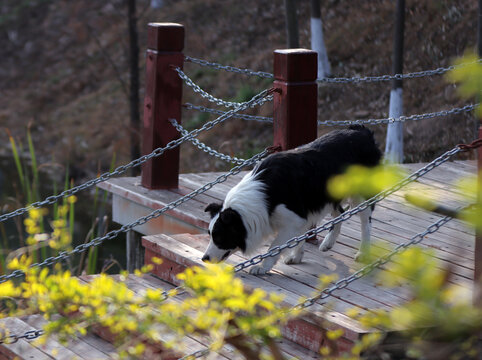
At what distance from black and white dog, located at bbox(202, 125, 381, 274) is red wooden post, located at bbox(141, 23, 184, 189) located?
5.34 feet

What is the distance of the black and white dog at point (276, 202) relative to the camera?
4086mm

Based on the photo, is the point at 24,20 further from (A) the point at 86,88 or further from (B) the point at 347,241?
(B) the point at 347,241

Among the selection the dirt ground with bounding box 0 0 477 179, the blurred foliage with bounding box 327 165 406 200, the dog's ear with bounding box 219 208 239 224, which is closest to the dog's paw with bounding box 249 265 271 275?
the dog's ear with bounding box 219 208 239 224

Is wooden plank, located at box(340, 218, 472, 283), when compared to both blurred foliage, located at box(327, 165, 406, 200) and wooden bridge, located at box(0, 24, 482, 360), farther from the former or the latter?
blurred foliage, located at box(327, 165, 406, 200)

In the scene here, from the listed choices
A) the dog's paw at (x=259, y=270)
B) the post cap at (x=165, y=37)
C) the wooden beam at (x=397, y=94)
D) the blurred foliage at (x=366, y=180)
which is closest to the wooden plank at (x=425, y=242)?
the dog's paw at (x=259, y=270)

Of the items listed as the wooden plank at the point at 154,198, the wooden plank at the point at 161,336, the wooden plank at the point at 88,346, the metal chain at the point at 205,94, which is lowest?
the wooden plank at the point at 88,346

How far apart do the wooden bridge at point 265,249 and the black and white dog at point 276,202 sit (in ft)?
0.73

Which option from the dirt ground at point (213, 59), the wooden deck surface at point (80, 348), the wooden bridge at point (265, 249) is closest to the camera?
the wooden deck surface at point (80, 348)

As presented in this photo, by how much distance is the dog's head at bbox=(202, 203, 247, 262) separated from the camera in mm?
4070

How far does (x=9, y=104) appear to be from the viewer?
56.1 ft

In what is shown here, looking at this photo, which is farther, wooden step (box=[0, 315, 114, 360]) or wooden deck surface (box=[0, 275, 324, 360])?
wooden step (box=[0, 315, 114, 360])

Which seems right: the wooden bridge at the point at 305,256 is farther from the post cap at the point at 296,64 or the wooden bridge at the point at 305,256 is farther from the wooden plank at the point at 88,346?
the post cap at the point at 296,64

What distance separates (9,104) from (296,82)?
13667 millimetres

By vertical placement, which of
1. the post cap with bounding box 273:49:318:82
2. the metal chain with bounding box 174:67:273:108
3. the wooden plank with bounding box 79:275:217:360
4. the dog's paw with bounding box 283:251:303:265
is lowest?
the wooden plank with bounding box 79:275:217:360
